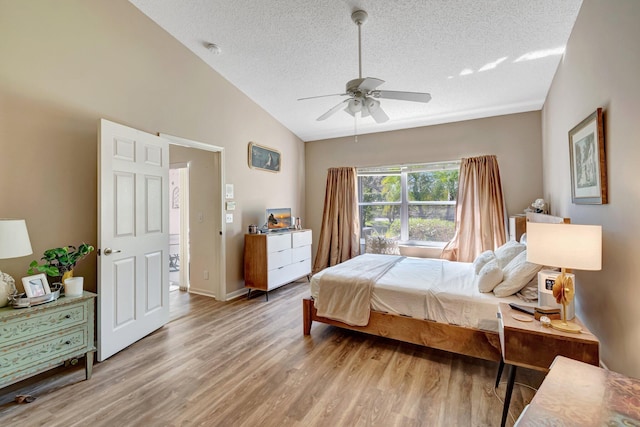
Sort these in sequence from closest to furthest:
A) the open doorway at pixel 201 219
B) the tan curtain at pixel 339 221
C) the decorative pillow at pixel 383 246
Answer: the open doorway at pixel 201 219, the decorative pillow at pixel 383 246, the tan curtain at pixel 339 221

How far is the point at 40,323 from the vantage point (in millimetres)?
1913

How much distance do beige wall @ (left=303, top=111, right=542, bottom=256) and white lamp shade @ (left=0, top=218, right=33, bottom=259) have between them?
4202mm

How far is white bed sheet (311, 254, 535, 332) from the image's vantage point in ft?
7.06

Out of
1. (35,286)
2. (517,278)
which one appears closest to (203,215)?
(35,286)

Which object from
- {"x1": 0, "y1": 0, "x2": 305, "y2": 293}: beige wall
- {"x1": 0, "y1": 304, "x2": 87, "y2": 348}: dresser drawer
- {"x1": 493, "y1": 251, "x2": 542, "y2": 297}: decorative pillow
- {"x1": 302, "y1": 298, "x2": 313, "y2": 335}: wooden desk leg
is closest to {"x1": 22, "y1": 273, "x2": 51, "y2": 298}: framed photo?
{"x1": 0, "y1": 304, "x2": 87, "y2": 348}: dresser drawer

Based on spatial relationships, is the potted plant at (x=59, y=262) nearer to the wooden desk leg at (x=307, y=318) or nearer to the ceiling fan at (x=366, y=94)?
the wooden desk leg at (x=307, y=318)

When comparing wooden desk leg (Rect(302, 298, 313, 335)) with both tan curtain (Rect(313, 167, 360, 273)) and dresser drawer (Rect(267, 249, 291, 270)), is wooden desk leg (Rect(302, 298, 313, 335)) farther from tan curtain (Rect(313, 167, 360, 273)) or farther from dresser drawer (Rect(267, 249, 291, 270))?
tan curtain (Rect(313, 167, 360, 273))

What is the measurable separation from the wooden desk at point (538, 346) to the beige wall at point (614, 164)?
0.90 ft

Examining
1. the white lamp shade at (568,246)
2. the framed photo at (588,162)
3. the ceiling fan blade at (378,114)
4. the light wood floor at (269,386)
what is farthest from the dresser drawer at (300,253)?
the framed photo at (588,162)

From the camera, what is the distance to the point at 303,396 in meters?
1.91

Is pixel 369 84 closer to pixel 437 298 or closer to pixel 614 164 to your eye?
pixel 614 164

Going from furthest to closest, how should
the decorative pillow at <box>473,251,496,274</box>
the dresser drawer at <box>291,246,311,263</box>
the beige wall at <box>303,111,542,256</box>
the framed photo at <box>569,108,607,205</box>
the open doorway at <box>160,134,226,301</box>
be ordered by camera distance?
1. the dresser drawer at <box>291,246,311,263</box>
2. the beige wall at <box>303,111,542,256</box>
3. the open doorway at <box>160,134,226,301</box>
4. the decorative pillow at <box>473,251,496,274</box>
5. the framed photo at <box>569,108,607,205</box>

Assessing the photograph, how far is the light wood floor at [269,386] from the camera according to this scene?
172cm

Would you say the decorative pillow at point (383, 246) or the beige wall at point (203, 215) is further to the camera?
the decorative pillow at point (383, 246)
